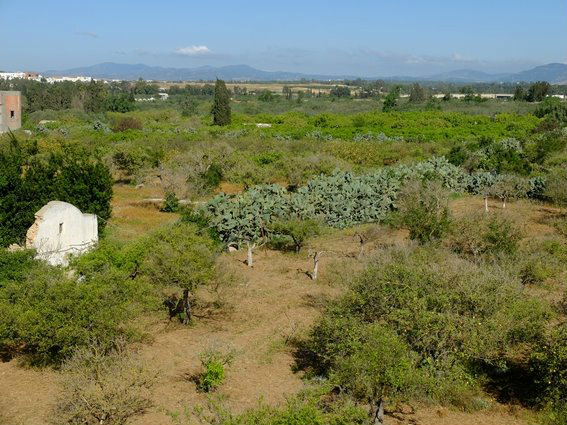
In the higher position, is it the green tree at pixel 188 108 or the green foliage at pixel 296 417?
the green tree at pixel 188 108

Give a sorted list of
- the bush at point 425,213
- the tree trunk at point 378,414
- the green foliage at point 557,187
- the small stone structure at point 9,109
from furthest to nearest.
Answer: the small stone structure at point 9,109 → the green foliage at point 557,187 → the bush at point 425,213 → the tree trunk at point 378,414

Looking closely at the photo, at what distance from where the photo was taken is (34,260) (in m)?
14.4

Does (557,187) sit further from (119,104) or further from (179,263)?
(119,104)

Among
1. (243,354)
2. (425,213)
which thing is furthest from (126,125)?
(243,354)

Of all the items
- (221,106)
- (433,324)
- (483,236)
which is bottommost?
(433,324)

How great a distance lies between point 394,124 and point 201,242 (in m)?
44.6

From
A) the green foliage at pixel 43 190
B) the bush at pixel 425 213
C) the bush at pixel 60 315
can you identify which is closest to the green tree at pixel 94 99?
the green foliage at pixel 43 190

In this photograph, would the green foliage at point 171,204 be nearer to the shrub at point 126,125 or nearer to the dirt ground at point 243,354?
the dirt ground at point 243,354

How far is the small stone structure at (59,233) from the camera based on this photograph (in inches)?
614

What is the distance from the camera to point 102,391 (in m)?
8.95

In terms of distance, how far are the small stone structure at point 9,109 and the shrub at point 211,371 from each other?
38.6 meters

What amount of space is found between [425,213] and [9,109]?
37.7 m

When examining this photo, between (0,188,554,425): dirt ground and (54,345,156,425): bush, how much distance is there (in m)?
0.29

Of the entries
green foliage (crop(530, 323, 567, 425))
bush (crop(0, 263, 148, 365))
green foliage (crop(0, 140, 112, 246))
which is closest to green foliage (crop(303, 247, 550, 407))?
green foliage (crop(530, 323, 567, 425))
